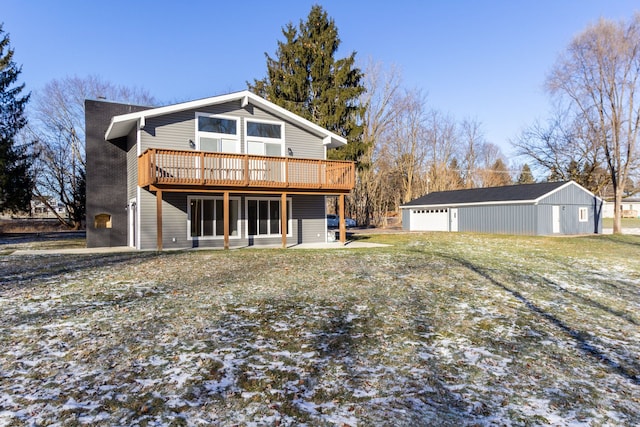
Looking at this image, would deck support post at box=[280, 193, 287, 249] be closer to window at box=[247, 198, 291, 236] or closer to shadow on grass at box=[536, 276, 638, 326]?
window at box=[247, 198, 291, 236]

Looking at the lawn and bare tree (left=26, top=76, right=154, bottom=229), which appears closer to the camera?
the lawn

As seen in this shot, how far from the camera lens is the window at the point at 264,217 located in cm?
1551

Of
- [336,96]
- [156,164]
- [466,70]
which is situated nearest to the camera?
[156,164]

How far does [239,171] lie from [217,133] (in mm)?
2124

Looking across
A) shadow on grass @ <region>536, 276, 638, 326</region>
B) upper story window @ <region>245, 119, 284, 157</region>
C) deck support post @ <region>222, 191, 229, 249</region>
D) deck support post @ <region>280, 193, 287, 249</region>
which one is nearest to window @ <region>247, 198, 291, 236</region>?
deck support post @ <region>280, 193, 287, 249</region>

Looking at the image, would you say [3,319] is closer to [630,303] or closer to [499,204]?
[630,303]

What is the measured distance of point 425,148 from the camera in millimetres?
43062

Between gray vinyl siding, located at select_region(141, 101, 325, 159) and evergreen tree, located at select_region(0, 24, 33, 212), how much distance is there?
51.7 ft

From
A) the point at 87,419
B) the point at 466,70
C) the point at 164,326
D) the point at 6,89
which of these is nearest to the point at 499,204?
the point at 466,70

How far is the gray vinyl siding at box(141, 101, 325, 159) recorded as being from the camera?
13828 mm

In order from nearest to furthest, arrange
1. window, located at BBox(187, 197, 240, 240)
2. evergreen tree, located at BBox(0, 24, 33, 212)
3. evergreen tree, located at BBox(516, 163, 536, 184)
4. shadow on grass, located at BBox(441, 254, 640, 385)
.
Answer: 1. shadow on grass, located at BBox(441, 254, 640, 385)
2. window, located at BBox(187, 197, 240, 240)
3. evergreen tree, located at BBox(0, 24, 33, 212)
4. evergreen tree, located at BBox(516, 163, 536, 184)

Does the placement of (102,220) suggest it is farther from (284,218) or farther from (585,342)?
(585,342)

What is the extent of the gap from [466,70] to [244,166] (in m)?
17.5

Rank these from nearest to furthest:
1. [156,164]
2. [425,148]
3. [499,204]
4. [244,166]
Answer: [156,164], [244,166], [499,204], [425,148]
